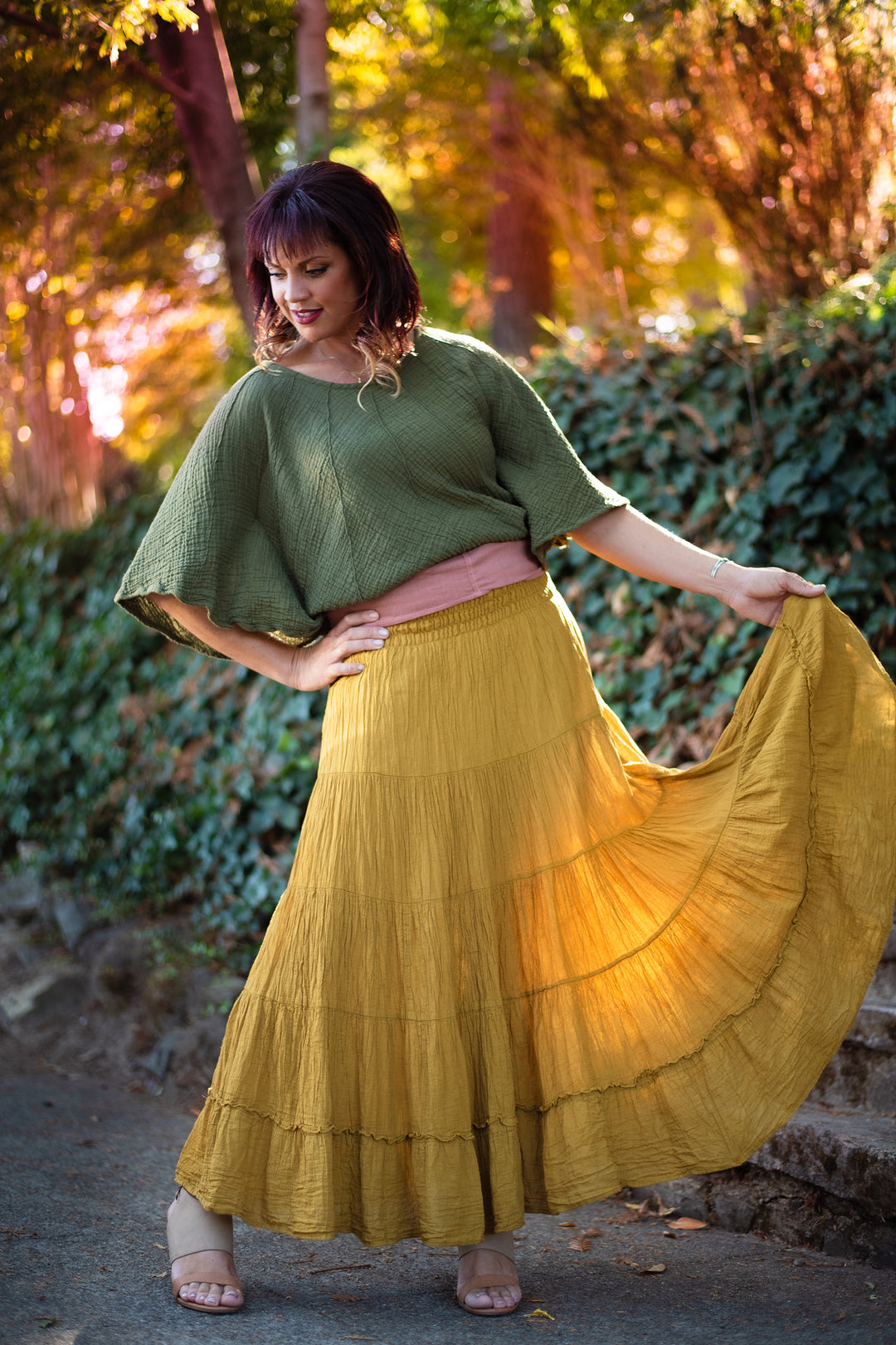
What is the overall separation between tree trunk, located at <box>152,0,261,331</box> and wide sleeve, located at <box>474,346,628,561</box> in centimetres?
272

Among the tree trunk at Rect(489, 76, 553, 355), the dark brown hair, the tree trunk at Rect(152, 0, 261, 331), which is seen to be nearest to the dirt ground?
the dark brown hair

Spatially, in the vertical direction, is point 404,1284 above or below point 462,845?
below

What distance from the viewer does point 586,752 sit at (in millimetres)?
2199

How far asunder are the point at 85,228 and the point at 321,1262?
6069 mm

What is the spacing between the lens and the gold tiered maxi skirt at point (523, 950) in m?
2.04

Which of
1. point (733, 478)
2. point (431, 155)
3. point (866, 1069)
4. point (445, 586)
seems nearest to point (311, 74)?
point (733, 478)

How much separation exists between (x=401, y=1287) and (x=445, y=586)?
4.60 ft

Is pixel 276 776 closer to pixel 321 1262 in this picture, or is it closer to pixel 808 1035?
pixel 321 1262

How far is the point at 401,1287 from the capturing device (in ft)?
7.39

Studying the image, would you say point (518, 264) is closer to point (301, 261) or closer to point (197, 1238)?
point (301, 261)

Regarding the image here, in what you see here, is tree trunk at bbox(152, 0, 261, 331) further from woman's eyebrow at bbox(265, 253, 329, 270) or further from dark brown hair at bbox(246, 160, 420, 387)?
woman's eyebrow at bbox(265, 253, 329, 270)

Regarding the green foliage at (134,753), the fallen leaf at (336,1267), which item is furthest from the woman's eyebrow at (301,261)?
the green foliage at (134,753)

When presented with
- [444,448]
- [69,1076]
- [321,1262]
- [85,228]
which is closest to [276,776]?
[69,1076]

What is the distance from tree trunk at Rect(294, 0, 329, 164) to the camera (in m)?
5.36
